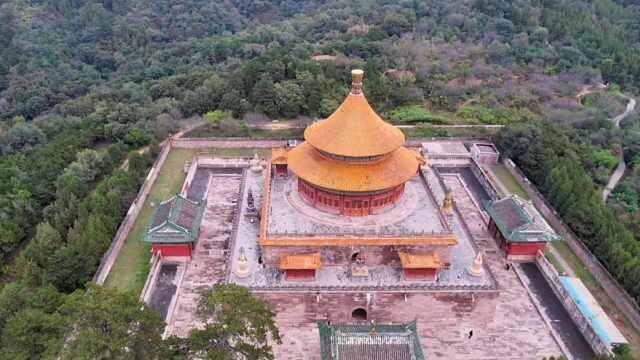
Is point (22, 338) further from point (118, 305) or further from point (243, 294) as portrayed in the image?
point (243, 294)

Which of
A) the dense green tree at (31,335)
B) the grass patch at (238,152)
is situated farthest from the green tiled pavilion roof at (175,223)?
the grass patch at (238,152)

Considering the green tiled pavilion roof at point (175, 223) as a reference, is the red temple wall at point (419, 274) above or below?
below

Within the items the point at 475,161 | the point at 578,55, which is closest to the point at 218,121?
the point at 475,161

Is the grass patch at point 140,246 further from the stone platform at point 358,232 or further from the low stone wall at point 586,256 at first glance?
the low stone wall at point 586,256

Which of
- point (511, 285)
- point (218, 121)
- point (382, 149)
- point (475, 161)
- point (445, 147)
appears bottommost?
point (511, 285)

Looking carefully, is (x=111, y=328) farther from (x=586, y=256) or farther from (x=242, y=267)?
(x=586, y=256)

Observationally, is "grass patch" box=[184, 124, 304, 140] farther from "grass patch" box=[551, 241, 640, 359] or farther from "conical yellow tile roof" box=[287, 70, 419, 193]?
"grass patch" box=[551, 241, 640, 359]
